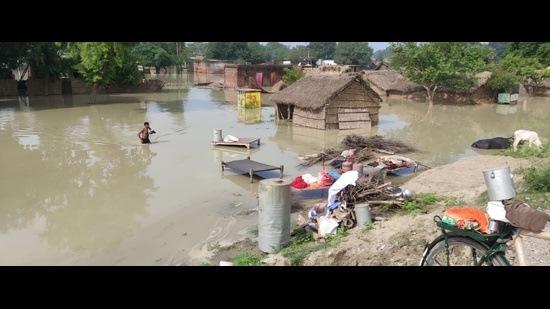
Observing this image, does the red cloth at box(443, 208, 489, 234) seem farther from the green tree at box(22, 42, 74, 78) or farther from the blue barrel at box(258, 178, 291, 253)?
the green tree at box(22, 42, 74, 78)

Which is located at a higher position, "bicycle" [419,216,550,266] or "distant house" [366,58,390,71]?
"distant house" [366,58,390,71]

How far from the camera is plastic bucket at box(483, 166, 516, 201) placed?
3.82 meters

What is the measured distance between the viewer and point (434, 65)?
28.8m

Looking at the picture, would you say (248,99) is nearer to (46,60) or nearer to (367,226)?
(46,60)

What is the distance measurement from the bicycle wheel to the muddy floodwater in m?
4.25

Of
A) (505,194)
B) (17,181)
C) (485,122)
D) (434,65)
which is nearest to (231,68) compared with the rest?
(434,65)

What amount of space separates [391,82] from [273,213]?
34.2 meters

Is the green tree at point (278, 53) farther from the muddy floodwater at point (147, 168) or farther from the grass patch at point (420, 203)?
the grass patch at point (420, 203)

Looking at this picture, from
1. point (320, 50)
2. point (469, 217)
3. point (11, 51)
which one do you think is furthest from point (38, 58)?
point (320, 50)

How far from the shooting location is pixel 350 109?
2106 centimetres

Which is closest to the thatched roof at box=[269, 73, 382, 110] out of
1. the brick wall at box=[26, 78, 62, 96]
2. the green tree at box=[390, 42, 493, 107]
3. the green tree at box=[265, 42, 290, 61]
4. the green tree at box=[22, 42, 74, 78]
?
the green tree at box=[390, 42, 493, 107]

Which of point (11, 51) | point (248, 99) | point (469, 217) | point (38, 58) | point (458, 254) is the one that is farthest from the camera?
point (38, 58)

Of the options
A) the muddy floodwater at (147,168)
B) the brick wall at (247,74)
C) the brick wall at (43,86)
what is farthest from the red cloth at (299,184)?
the brick wall at (247,74)
